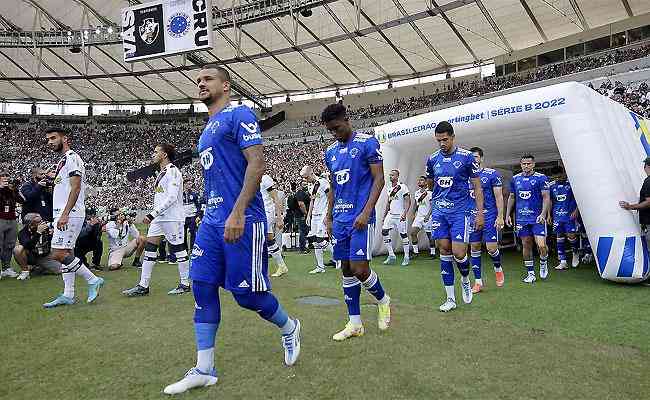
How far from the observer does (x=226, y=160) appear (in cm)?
335

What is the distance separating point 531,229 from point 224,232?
6833 millimetres

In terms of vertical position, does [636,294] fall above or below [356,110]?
below

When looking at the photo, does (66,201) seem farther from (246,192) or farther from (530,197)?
(530,197)

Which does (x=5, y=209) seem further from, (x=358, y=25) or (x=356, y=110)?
(x=356, y=110)

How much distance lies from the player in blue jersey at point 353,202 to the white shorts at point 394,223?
6.25 meters

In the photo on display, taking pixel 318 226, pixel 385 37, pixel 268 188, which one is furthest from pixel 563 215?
pixel 385 37

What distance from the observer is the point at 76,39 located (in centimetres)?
3325

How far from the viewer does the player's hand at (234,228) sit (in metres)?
3.10

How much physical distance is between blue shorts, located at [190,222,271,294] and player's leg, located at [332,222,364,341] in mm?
1384

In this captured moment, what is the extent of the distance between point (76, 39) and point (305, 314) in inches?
1380

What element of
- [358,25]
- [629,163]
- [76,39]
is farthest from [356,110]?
[629,163]

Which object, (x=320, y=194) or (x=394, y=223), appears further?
(x=394, y=223)

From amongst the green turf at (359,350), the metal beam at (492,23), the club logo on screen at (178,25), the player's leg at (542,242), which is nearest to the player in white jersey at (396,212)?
the player's leg at (542,242)

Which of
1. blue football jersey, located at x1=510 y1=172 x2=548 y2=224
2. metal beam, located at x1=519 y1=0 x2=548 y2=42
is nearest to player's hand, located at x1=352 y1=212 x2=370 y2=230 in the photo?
blue football jersey, located at x1=510 y1=172 x2=548 y2=224
